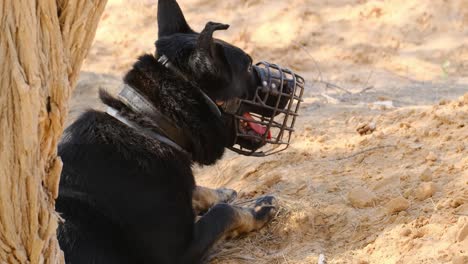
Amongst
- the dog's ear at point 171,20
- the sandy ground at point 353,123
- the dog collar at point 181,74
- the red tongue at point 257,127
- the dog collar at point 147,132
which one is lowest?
the sandy ground at point 353,123

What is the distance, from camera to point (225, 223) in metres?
4.84

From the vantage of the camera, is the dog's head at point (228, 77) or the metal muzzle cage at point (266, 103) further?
the metal muzzle cage at point (266, 103)

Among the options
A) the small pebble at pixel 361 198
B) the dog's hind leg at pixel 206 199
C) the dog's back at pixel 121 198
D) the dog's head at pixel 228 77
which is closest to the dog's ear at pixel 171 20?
the dog's head at pixel 228 77

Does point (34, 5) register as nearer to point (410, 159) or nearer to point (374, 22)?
point (410, 159)

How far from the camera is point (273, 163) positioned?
6082 mm

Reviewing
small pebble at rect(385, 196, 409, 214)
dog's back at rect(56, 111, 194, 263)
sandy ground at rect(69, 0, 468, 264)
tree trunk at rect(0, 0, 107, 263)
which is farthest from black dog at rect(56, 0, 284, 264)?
tree trunk at rect(0, 0, 107, 263)

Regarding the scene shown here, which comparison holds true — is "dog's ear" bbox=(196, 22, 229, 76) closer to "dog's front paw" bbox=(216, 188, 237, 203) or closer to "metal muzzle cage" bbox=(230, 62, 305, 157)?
"metal muzzle cage" bbox=(230, 62, 305, 157)

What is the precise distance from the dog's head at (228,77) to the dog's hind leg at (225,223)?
0.40 metres

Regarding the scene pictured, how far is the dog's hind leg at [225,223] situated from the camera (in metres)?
4.51

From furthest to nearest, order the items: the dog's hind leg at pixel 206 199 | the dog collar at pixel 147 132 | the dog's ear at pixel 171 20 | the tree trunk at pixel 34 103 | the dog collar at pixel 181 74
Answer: the dog's hind leg at pixel 206 199, the dog's ear at pixel 171 20, the dog collar at pixel 181 74, the dog collar at pixel 147 132, the tree trunk at pixel 34 103

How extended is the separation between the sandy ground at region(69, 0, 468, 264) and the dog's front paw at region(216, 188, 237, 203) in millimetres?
80

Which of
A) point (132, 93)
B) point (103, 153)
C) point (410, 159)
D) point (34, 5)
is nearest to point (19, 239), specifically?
point (34, 5)

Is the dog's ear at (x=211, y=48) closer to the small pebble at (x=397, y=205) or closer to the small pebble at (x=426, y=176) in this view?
the small pebble at (x=397, y=205)

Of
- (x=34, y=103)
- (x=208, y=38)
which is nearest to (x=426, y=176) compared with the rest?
(x=208, y=38)
